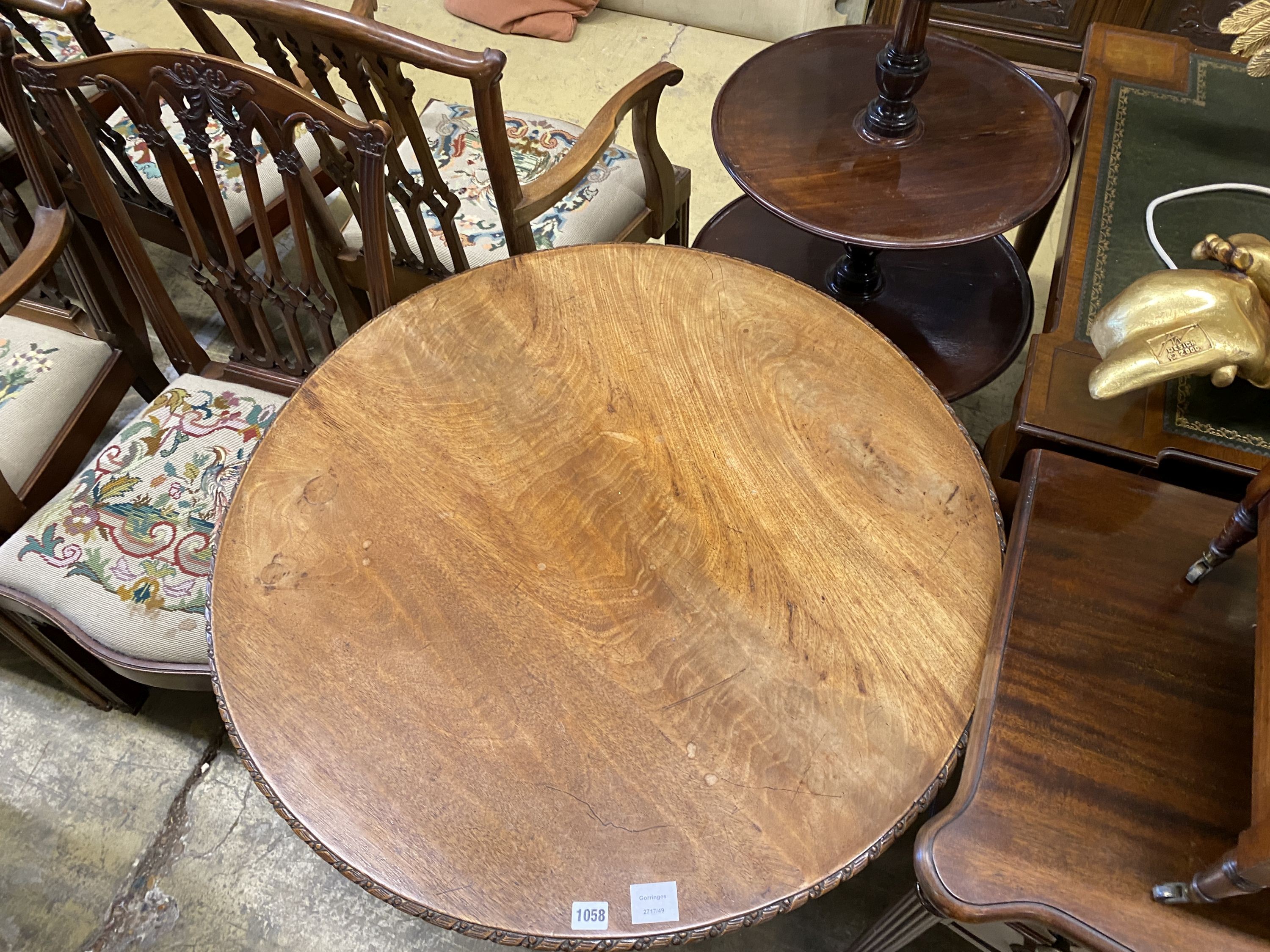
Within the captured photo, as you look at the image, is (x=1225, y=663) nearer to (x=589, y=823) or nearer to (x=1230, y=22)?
(x=589, y=823)

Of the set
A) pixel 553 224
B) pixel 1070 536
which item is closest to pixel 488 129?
pixel 553 224

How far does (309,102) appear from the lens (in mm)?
1075

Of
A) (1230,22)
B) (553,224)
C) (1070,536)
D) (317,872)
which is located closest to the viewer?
(1070,536)

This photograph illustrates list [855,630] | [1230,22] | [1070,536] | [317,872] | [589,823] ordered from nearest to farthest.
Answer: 1. [589,823]
2. [855,630]
3. [1070,536]
4. [1230,22]
5. [317,872]

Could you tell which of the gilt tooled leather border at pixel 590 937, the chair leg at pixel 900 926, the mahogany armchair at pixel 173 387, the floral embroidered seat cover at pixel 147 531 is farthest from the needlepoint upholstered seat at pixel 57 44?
the chair leg at pixel 900 926

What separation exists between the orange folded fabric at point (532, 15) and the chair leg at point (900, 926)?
2.80 m

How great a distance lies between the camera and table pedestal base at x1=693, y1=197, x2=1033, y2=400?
1.72 metres

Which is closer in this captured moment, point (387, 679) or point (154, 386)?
point (387, 679)

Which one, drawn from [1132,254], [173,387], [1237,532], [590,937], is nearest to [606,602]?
[590,937]

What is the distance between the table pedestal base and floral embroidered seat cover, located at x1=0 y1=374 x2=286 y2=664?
1057mm

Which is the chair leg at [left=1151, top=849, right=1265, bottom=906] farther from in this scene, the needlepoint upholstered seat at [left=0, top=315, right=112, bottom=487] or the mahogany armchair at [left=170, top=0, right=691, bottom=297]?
the needlepoint upholstered seat at [left=0, top=315, right=112, bottom=487]

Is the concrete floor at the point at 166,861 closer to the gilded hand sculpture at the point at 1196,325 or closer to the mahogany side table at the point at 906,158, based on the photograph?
the gilded hand sculpture at the point at 1196,325

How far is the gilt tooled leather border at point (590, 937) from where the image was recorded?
77cm

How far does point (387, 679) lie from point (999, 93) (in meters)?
1.43
